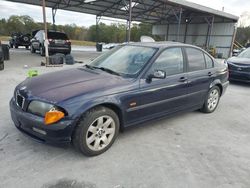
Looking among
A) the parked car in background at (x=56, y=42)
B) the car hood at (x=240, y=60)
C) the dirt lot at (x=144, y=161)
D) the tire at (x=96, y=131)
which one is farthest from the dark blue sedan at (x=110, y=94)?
the parked car in background at (x=56, y=42)

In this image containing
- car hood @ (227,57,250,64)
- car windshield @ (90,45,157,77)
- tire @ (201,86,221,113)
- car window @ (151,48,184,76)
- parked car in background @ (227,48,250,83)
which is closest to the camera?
car windshield @ (90,45,157,77)

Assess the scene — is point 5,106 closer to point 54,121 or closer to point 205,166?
point 54,121

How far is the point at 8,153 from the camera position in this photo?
2.84 meters

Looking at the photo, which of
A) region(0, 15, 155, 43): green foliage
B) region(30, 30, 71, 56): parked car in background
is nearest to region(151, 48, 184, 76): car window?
region(30, 30, 71, 56): parked car in background

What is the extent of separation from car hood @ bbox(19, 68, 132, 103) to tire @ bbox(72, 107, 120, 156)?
0.29 meters

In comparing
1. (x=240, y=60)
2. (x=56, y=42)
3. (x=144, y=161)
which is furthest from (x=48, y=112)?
(x=56, y=42)

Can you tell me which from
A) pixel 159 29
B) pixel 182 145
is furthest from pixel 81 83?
pixel 159 29

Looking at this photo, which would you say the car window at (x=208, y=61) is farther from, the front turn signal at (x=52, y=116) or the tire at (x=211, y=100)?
the front turn signal at (x=52, y=116)

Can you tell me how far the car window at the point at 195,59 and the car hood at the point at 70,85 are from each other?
1592 millimetres

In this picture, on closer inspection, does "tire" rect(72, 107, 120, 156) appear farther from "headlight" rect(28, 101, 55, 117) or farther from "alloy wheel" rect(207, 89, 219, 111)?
"alloy wheel" rect(207, 89, 219, 111)

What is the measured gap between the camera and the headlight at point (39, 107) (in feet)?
8.34

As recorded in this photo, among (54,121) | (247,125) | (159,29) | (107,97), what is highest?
(159,29)

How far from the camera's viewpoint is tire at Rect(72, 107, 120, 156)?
8.71 ft

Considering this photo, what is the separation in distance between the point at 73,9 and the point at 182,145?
69.4 feet
